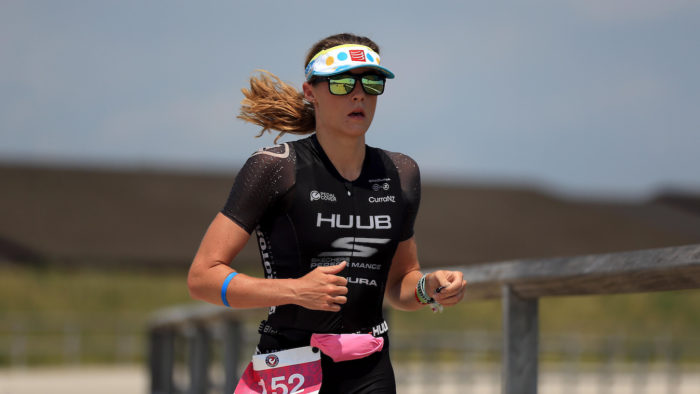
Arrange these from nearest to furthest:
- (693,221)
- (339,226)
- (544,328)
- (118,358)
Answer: (339,226), (118,358), (544,328), (693,221)

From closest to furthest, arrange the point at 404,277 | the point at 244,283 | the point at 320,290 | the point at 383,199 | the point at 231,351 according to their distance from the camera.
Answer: the point at 320,290
the point at 244,283
the point at 383,199
the point at 404,277
the point at 231,351

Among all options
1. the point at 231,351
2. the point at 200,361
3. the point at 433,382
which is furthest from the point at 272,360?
the point at 433,382

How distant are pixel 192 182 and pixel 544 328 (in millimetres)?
16496

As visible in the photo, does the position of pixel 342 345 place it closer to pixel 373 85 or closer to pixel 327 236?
pixel 327 236

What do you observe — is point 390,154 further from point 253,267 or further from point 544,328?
point 253,267

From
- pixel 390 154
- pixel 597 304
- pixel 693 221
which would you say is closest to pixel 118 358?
pixel 597 304

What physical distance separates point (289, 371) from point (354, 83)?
832mm

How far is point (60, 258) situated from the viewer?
35.7 m

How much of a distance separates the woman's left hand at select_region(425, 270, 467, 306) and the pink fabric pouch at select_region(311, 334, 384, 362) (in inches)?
9.3

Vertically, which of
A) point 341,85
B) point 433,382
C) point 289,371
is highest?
point 341,85

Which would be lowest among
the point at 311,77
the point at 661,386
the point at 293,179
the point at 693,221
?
the point at 661,386

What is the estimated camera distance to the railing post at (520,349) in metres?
3.47

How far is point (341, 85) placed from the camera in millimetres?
2930

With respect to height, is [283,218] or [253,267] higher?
[253,267]
